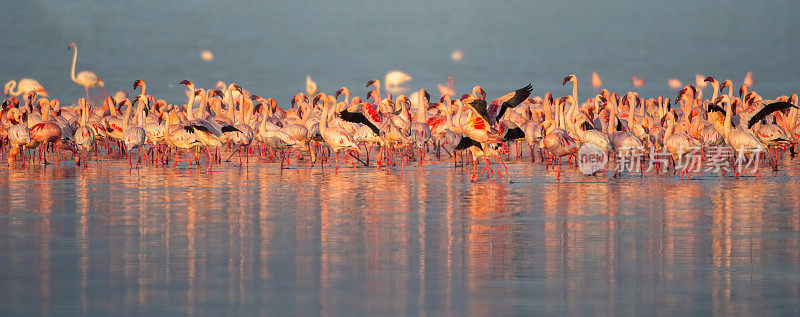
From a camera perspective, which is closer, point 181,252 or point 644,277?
point 644,277

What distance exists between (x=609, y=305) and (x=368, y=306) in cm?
158

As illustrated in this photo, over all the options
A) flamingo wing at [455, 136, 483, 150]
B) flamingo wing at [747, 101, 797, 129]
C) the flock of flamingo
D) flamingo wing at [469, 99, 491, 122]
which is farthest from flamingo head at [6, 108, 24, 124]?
flamingo wing at [747, 101, 797, 129]

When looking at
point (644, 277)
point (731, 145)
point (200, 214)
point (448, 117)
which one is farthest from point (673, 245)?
point (448, 117)

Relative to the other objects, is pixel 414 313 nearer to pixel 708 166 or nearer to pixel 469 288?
pixel 469 288

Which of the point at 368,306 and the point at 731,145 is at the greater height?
the point at 731,145

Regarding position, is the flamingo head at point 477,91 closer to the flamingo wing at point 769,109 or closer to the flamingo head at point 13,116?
the flamingo wing at point 769,109

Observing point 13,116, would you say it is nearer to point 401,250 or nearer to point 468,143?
point 468,143

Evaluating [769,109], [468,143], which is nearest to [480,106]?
[468,143]

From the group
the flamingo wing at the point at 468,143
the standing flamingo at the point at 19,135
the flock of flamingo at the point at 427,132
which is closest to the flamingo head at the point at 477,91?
the flock of flamingo at the point at 427,132

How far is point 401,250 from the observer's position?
862 cm

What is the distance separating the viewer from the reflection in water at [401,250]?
650 centimetres

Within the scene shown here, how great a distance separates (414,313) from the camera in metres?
6.17

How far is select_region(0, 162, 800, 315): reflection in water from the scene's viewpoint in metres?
6.50

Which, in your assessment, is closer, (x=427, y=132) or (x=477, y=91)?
(x=427, y=132)
